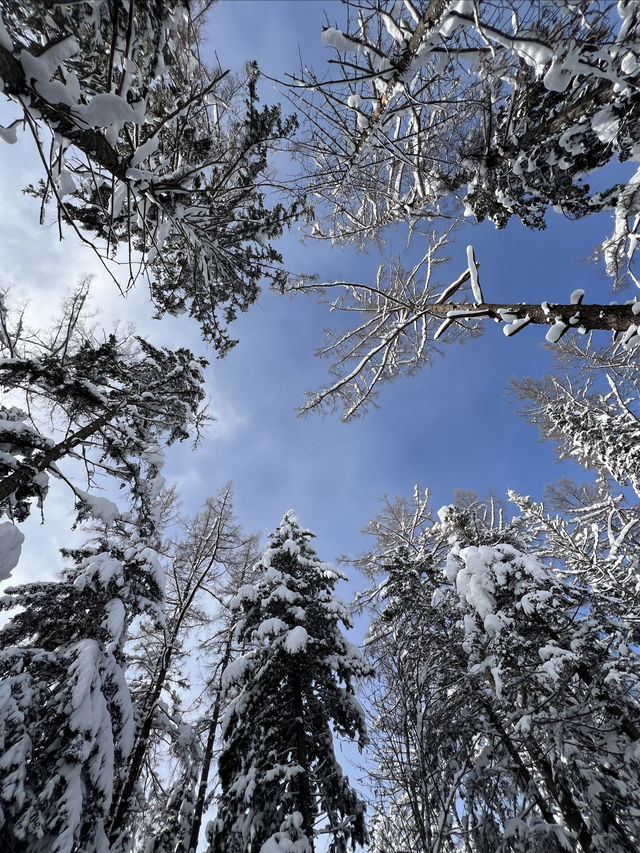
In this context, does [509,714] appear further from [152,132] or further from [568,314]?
[152,132]

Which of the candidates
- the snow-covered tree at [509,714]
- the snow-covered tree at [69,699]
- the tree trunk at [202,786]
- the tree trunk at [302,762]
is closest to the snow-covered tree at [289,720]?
the tree trunk at [302,762]

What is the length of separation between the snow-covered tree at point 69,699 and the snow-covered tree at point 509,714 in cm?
375

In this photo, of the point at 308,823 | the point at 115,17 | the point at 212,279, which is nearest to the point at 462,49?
the point at 115,17

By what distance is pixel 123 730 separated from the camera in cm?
539

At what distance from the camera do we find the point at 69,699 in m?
4.79

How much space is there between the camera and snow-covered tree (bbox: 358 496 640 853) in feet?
11.2

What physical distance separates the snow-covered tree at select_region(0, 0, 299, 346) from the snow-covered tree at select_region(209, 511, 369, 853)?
5.85m

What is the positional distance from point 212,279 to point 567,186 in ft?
19.5

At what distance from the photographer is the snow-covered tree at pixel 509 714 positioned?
3.42 m

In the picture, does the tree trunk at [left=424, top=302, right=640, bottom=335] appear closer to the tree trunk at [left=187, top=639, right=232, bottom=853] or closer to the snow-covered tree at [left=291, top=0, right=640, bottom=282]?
the snow-covered tree at [left=291, top=0, right=640, bottom=282]

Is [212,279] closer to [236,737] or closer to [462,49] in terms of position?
[462,49]

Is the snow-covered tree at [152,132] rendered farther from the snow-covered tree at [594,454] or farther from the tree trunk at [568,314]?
the snow-covered tree at [594,454]

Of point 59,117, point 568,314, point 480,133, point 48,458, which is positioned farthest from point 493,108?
point 48,458

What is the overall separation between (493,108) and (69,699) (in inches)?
409
